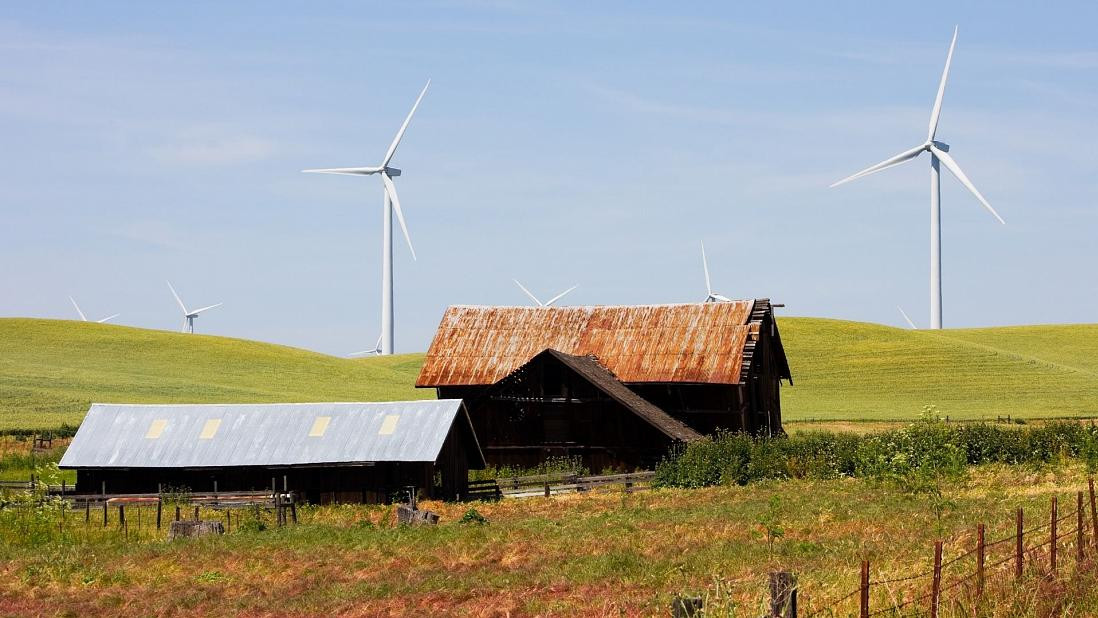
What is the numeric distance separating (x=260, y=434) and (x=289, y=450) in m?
1.65

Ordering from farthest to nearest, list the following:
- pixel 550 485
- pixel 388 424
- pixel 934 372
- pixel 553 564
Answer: pixel 934 372 < pixel 550 485 < pixel 388 424 < pixel 553 564

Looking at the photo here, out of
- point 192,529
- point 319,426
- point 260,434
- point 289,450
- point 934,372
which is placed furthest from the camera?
point 934,372

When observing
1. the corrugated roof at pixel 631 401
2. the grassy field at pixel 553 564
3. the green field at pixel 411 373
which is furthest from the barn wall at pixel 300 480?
the green field at pixel 411 373

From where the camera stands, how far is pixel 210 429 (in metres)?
43.8

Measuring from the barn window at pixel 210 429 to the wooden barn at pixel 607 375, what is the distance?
1186 cm

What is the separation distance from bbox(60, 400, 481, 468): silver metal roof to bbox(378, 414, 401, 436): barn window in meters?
→ 0.03

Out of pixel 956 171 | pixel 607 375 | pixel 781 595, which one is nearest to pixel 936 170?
pixel 956 171

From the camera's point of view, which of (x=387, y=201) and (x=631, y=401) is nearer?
(x=631, y=401)

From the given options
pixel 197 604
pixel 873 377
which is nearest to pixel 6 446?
pixel 197 604

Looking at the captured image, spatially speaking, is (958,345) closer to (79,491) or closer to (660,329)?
(660,329)

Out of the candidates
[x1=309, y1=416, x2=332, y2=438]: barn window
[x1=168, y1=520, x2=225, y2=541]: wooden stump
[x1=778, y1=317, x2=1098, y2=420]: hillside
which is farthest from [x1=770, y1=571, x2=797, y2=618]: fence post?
[x1=778, y1=317, x2=1098, y2=420]: hillside

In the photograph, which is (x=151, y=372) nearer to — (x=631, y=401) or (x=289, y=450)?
(x=631, y=401)

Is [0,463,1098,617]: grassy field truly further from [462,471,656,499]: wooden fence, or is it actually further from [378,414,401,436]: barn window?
[378,414,401,436]: barn window

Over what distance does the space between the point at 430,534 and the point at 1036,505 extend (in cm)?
1177
